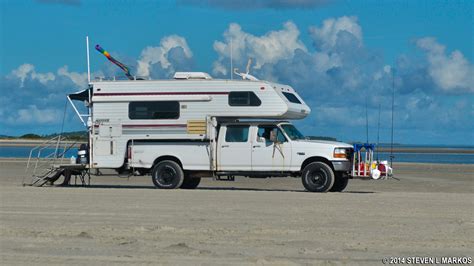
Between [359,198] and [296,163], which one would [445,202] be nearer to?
A: [359,198]

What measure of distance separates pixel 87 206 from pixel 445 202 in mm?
7040

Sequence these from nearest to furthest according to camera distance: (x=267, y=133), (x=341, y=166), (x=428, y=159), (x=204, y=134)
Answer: (x=341, y=166) → (x=267, y=133) → (x=204, y=134) → (x=428, y=159)

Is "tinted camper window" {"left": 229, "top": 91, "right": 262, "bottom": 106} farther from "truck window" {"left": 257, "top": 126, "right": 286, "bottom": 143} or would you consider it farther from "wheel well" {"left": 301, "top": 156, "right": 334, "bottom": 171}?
"wheel well" {"left": 301, "top": 156, "right": 334, "bottom": 171}

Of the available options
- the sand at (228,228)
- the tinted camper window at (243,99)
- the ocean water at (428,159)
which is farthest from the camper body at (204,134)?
the ocean water at (428,159)

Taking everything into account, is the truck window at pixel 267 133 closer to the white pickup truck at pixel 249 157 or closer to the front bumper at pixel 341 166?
the white pickup truck at pixel 249 157

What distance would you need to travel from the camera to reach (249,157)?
66.6ft

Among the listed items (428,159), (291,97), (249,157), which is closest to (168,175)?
(249,157)

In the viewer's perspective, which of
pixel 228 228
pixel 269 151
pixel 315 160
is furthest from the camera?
pixel 269 151

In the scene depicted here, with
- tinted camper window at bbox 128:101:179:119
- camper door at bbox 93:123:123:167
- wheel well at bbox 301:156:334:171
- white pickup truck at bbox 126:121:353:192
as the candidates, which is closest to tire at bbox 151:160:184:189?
white pickup truck at bbox 126:121:353:192

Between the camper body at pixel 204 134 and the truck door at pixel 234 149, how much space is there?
24mm

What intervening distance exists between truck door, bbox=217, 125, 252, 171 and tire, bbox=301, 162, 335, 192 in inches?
57.6

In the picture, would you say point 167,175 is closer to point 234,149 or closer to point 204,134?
point 204,134

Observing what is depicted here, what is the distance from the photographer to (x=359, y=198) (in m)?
17.7

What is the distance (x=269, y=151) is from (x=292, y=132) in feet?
2.49
